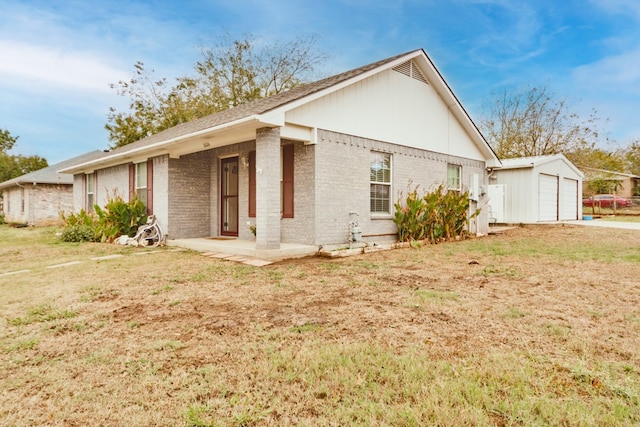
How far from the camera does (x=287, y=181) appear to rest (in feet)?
27.6

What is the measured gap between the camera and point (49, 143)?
37312mm

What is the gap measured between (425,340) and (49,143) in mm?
45408

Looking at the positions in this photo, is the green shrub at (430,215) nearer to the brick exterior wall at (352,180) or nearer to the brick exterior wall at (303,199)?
the brick exterior wall at (352,180)

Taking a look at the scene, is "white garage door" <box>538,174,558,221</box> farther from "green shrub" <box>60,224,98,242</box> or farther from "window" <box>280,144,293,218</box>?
"green shrub" <box>60,224,98,242</box>

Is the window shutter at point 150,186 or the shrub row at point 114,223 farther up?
the window shutter at point 150,186

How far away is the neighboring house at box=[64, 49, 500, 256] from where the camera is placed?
7.57 m

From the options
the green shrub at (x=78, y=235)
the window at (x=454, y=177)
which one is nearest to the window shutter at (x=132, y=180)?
the green shrub at (x=78, y=235)

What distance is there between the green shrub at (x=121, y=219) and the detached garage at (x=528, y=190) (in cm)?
1379

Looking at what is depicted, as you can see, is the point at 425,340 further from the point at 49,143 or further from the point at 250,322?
the point at 49,143

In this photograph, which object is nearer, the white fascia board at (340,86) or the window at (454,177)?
the white fascia board at (340,86)

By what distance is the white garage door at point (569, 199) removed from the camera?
1792 centimetres

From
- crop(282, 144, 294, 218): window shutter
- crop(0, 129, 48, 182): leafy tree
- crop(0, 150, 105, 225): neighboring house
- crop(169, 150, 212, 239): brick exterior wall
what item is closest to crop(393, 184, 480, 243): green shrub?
crop(282, 144, 294, 218): window shutter

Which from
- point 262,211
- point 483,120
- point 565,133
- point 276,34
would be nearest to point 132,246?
point 262,211

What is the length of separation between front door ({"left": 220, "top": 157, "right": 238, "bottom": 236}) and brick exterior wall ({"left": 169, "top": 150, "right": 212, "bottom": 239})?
46 centimetres
